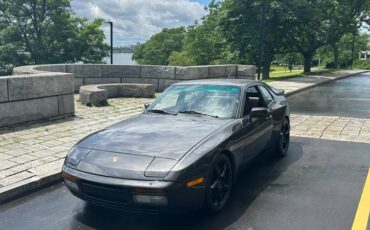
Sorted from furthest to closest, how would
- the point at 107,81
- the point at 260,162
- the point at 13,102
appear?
the point at 107,81
the point at 13,102
the point at 260,162

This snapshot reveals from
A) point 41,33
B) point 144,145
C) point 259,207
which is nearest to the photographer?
point 144,145

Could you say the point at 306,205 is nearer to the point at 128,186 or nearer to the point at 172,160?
the point at 172,160

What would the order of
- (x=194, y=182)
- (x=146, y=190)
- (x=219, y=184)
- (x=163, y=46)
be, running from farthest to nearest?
(x=163, y=46), (x=219, y=184), (x=194, y=182), (x=146, y=190)

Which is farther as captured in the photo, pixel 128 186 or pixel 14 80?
pixel 14 80

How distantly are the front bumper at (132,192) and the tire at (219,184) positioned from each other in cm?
19

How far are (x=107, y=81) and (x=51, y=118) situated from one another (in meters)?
6.19

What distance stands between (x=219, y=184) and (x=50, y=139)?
4066mm

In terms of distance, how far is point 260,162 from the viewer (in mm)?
5980

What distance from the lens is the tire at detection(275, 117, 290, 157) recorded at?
6156 mm

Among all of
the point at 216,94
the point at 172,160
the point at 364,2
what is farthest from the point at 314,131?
the point at 364,2

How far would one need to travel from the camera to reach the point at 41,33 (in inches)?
1417

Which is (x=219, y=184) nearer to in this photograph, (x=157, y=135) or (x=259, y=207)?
(x=259, y=207)

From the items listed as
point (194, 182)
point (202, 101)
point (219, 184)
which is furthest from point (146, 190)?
point (202, 101)

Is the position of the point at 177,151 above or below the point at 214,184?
above
